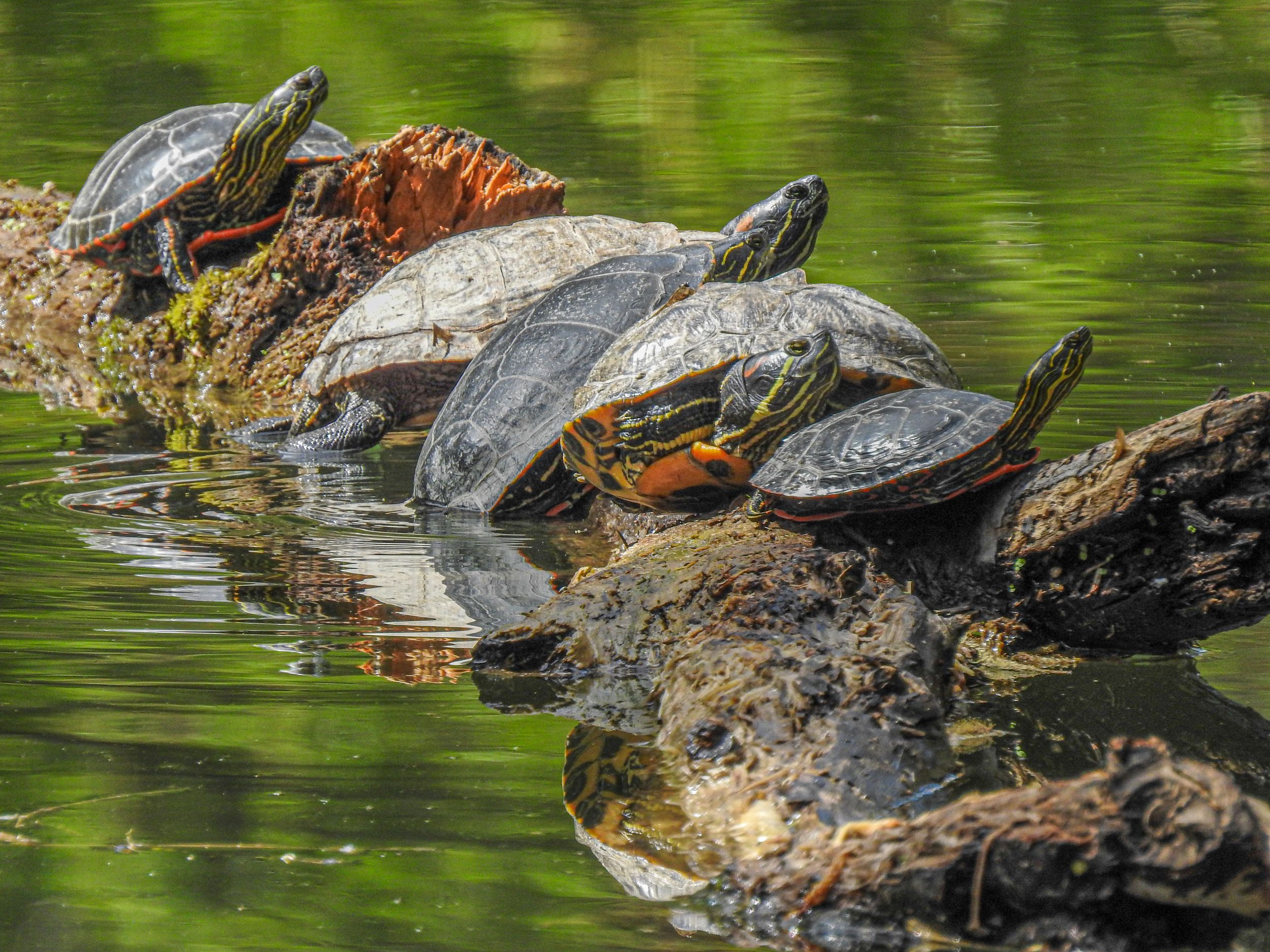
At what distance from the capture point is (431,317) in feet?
17.1

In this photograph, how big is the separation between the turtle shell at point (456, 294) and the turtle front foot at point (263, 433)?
0.22 meters

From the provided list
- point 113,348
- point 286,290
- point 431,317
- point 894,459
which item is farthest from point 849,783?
point 113,348

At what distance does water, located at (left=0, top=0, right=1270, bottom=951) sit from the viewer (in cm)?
186

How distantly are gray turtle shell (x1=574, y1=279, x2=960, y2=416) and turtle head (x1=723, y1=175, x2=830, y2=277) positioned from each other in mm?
938

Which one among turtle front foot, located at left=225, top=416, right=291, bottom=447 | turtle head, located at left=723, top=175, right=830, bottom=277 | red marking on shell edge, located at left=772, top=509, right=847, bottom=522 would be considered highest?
turtle head, located at left=723, top=175, right=830, bottom=277

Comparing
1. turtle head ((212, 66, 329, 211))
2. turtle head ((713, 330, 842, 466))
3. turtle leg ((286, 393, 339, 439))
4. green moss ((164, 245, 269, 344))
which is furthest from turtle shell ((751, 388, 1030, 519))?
green moss ((164, 245, 269, 344))

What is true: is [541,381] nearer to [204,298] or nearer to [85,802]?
[85,802]

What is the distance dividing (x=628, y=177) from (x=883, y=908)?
9.53 m

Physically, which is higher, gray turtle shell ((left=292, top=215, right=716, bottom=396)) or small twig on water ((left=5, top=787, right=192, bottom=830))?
small twig on water ((left=5, top=787, right=192, bottom=830))

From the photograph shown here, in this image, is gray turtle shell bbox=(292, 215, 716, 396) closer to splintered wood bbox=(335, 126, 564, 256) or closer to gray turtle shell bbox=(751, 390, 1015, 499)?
splintered wood bbox=(335, 126, 564, 256)

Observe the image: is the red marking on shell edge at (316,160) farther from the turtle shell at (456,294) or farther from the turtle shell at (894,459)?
the turtle shell at (894,459)

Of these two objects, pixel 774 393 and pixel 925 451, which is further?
pixel 774 393

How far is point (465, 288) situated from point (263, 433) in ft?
3.53

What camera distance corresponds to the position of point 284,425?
5.65 meters
